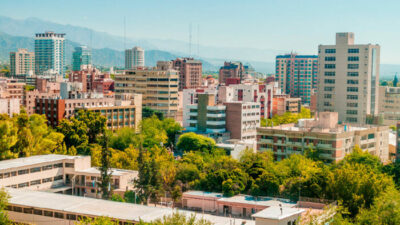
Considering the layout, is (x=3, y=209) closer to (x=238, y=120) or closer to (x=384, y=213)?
(x=384, y=213)

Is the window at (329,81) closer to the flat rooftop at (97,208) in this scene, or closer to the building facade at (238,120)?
the building facade at (238,120)

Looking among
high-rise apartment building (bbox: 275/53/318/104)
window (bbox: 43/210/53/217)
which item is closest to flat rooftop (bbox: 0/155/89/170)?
window (bbox: 43/210/53/217)

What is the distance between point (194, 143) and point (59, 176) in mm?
20943

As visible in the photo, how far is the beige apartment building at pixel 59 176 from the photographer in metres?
36.8

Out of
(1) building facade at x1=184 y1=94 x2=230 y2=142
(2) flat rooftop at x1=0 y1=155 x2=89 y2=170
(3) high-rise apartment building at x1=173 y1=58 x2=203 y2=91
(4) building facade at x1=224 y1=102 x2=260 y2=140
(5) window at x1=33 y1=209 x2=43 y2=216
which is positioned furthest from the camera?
(3) high-rise apartment building at x1=173 y1=58 x2=203 y2=91

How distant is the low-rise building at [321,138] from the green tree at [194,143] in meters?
7.88

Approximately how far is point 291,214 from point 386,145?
3533cm

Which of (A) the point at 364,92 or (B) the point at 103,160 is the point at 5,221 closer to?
(B) the point at 103,160

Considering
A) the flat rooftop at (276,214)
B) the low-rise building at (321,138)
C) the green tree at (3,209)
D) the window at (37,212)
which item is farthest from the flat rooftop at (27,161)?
the flat rooftop at (276,214)

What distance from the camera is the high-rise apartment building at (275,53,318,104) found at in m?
139

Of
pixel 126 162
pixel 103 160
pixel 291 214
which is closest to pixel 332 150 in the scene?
pixel 126 162

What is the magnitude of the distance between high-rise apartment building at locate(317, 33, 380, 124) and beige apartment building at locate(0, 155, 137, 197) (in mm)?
37006

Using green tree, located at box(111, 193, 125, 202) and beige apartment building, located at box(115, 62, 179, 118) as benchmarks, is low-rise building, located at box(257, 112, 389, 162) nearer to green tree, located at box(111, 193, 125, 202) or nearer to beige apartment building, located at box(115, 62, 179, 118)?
green tree, located at box(111, 193, 125, 202)

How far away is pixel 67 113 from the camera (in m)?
65.8
